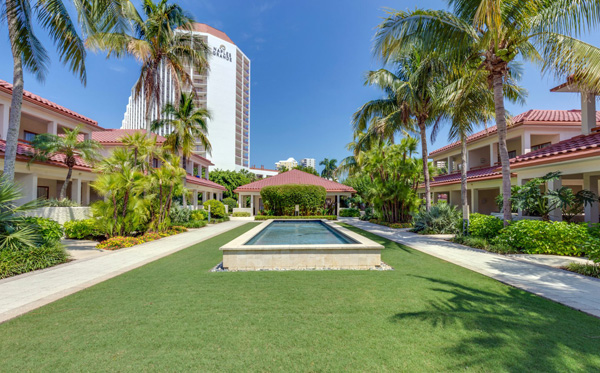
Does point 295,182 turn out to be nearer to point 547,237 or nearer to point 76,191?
point 76,191

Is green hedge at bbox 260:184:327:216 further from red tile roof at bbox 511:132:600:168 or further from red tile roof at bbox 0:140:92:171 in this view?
red tile roof at bbox 511:132:600:168

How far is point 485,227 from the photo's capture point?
10.0 meters

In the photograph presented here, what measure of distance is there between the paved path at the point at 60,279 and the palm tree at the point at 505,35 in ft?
35.1

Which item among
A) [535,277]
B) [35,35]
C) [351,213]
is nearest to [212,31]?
[351,213]

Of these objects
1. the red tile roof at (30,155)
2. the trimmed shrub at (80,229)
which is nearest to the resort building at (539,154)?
the trimmed shrub at (80,229)

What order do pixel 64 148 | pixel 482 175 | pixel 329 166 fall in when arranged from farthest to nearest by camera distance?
pixel 329 166 → pixel 482 175 → pixel 64 148

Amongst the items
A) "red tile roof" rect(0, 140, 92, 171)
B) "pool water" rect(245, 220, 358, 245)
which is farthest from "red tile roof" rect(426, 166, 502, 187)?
"red tile roof" rect(0, 140, 92, 171)

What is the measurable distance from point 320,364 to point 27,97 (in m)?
18.4

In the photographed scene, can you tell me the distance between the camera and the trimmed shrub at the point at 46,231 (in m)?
7.54

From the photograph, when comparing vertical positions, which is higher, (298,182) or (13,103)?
(13,103)

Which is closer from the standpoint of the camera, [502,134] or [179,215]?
[502,134]

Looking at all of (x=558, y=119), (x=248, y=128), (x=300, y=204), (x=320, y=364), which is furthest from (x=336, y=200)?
(x=248, y=128)

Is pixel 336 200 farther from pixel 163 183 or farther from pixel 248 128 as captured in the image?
pixel 248 128

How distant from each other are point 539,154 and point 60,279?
1576cm
